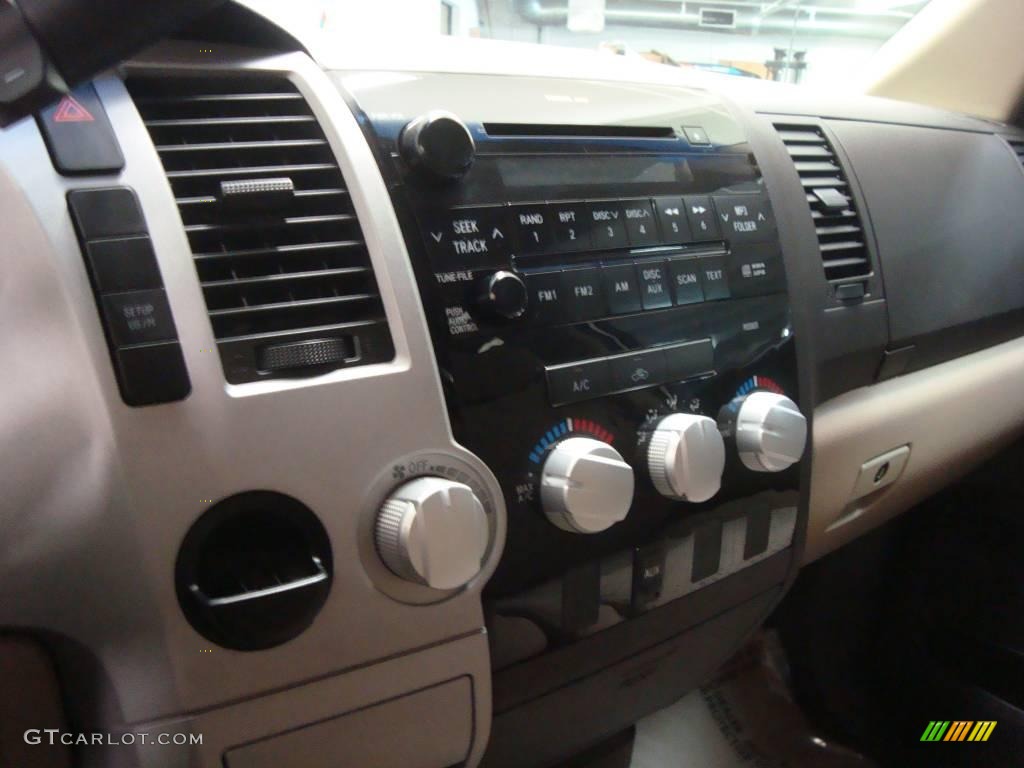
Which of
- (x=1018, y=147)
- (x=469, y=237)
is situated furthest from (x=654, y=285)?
(x=1018, y=147)

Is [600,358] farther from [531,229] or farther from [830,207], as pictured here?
[830,207]

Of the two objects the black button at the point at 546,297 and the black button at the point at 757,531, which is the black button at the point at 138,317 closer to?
the black button at the point at 546,297

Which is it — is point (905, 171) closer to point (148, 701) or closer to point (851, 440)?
point (851, 440)

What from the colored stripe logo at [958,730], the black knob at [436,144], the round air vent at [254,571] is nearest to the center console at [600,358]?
the black knob at [436,144]

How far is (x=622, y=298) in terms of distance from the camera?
50 cm

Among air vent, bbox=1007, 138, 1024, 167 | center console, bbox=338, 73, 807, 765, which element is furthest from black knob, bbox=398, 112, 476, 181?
air vent, bbox=1007, 138, 1024, 167

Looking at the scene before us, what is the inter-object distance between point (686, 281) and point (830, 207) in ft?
0.85

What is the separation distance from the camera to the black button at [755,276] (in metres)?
0.57

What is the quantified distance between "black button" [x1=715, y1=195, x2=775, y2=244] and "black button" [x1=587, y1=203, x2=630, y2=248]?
100mm

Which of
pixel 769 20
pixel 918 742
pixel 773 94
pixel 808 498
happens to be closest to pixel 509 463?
pixel 808 498

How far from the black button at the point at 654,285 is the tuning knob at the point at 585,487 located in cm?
12

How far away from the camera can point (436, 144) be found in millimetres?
427

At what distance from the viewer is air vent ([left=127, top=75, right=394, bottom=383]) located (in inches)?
14.6

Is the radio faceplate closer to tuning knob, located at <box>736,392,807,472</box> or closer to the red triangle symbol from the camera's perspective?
tuning knob, located at <box>736,392,807,472</box>
